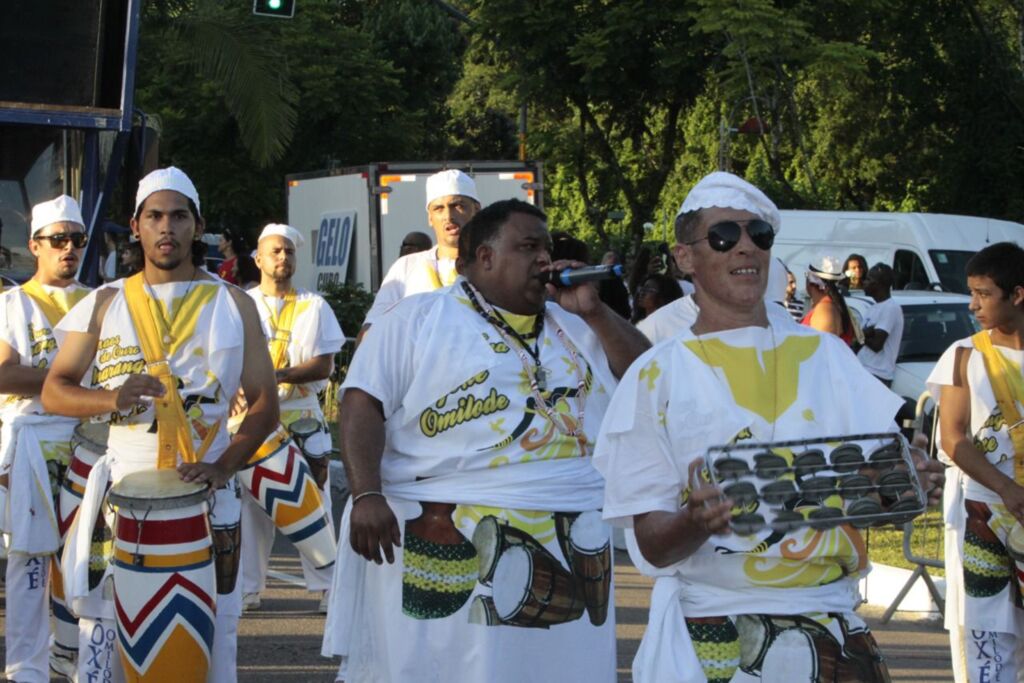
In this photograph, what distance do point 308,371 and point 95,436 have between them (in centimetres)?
307

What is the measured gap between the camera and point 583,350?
545 centimetres

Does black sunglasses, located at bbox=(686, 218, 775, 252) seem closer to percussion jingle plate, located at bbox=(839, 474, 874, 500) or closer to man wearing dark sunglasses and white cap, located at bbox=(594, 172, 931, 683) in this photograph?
man wearing dark sunglasses and white cap, located at bbox=(594, 172, 931, 683)

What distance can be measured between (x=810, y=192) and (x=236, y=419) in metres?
23.4

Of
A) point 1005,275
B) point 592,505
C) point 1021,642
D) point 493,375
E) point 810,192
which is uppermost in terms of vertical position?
point 810,192

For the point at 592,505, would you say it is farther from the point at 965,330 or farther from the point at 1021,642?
the point at 965,330

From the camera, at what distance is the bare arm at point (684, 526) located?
11.5ft

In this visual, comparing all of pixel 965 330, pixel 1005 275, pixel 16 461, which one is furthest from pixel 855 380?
pixel 965 330

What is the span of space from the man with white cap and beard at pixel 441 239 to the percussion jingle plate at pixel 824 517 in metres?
4.15

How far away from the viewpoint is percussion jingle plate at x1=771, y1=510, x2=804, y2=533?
3.56 meters

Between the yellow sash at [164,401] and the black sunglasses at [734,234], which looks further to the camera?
the yellow sash at [164,401]

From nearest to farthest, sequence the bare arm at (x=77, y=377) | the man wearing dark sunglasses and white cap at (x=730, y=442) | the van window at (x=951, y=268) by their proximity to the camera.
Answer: the man wearing dark sunglasses and white cap at (x=730, y=442)
the bare arm at (x=77, y=377)
the van window at (x=951, y=268)

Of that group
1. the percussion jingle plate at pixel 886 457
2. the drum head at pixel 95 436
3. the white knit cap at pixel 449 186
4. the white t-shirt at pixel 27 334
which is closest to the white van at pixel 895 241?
the white knit cap at pixel 449 186

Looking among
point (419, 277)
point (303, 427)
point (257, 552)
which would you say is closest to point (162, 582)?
point (419, 277)

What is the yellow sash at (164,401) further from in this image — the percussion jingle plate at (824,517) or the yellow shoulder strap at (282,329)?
the yellow shoulder strap at (282,329)
